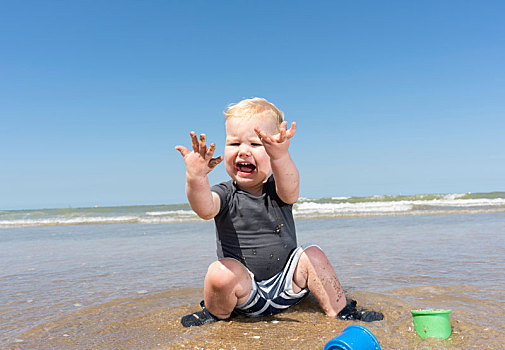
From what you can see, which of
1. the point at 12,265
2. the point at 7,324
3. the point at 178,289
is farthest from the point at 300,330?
the point at 12,265

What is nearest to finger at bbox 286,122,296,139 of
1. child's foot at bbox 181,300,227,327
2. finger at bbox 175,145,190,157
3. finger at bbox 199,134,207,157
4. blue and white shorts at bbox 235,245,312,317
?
finger at bbox 199,134,207,157

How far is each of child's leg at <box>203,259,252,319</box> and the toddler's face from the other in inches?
22.9

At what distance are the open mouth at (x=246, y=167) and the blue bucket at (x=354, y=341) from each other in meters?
1.27

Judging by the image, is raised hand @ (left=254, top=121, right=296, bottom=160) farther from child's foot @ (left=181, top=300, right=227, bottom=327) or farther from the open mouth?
child's foot @ (left=181, top=300, right=227, bottom=327)

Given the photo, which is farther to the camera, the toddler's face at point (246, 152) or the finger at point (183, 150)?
the toddler's face at point (246, 152)

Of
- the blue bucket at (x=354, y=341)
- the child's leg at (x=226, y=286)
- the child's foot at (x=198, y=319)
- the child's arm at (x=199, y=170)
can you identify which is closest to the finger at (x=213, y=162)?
the child's arm at (x=199, y=170)

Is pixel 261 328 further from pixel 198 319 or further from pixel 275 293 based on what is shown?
pixel 198 319

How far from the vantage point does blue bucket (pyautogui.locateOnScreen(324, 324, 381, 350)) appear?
1.73 meters

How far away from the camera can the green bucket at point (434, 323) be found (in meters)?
2.21

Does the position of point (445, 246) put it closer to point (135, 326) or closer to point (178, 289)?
point (178, 289)

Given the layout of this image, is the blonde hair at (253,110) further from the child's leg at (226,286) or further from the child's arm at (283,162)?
the child's leg at (226,286)

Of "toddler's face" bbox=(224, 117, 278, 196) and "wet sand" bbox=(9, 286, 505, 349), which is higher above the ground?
"toddler's face" bbox=(224, 117, 278, 196)

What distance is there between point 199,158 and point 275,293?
1.12 metres

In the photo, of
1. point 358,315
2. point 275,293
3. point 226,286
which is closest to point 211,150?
point 226,286
